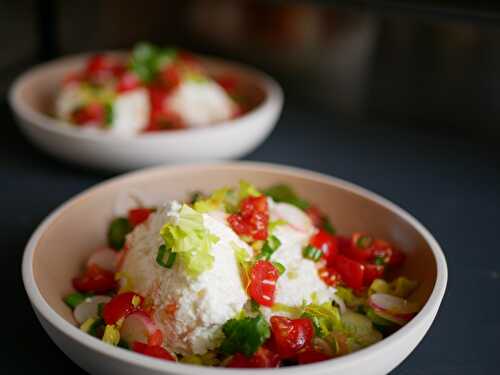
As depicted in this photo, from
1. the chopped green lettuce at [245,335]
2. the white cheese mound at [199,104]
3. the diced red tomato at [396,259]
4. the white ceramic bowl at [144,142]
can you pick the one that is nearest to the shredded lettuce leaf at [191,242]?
the chopped green lettuce at [245,335]

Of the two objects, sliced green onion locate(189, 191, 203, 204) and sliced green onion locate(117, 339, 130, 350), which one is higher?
sliced green onion locate(189, 191, 203, 204)

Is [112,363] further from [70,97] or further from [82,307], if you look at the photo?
[70,97]

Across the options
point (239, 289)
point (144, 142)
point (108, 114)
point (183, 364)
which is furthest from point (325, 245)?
point (108, 114)

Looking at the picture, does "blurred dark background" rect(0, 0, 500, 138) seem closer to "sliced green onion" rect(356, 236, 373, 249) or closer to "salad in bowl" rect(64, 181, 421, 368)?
"sliced green onion" rect(356, 236, 373, 249)

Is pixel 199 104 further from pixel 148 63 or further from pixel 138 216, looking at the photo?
pixel 138 216

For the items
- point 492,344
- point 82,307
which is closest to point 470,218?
point 492,344

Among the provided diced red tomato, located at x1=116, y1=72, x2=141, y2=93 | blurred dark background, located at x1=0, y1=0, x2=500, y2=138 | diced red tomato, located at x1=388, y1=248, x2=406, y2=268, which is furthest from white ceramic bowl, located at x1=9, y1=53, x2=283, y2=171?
diced red tomato, located at x1=388, y1=248, x2=406, y2=268
